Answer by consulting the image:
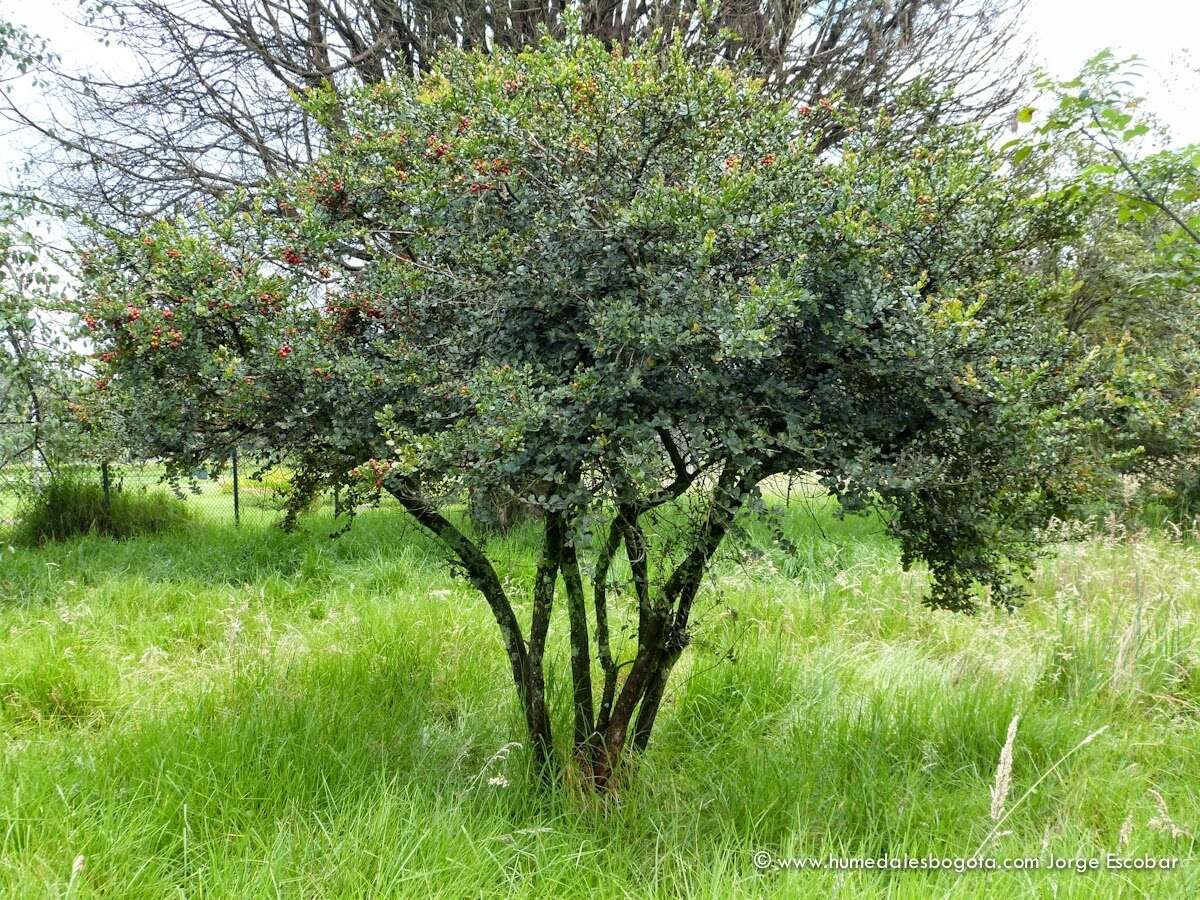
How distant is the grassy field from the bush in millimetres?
2884

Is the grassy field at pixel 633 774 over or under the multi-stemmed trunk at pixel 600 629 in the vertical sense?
under

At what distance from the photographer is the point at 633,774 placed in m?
2.96

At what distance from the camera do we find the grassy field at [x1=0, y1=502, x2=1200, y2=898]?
2299 mm

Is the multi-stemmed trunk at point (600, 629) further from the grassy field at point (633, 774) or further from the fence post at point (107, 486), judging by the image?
the fence post at point (107, 486)

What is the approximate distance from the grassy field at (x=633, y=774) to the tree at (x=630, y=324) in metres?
0.44

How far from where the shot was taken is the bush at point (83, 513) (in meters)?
7.61

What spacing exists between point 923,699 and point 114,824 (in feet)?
10.4

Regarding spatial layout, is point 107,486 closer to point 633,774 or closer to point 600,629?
point 600,629

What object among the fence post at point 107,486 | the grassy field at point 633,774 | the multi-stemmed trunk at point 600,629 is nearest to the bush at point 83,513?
the fence post at point 107,486

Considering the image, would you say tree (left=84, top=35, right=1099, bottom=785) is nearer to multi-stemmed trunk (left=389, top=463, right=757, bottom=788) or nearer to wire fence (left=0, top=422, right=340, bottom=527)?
multi-stemmed trunk (left=389, top=463, right=757, bottom=788)

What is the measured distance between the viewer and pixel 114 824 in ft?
7.98

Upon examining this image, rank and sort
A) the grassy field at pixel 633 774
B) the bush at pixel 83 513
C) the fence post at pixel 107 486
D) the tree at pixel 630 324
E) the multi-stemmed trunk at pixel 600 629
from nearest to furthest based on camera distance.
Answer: the tree at pixel 630 324
the grassy field at pixel 633 774
the multi-stemmed trunk at pixel 600 629
the bush at pixel 83 513
the fence post at pixel 107 486

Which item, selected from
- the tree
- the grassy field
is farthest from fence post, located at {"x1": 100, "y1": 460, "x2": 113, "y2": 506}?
the tree

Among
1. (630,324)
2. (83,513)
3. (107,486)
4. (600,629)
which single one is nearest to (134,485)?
(107,486)
